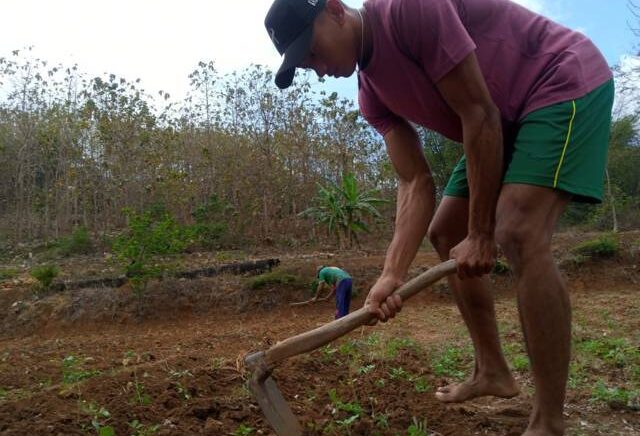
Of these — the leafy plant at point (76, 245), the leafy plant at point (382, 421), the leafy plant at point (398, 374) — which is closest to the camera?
the leafy plant at point (382, 421)

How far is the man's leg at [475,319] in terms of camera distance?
237cm

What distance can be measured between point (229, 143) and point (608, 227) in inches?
330

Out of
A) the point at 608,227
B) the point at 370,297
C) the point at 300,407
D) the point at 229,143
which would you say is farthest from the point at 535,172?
the point at 608,227

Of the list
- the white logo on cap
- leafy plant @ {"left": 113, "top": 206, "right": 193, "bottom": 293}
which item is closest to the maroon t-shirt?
the white logo on cap

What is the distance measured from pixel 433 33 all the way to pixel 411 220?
0.85 m

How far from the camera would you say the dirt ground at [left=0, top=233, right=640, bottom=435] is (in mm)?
2193

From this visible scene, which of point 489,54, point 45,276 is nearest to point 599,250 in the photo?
point 489,54

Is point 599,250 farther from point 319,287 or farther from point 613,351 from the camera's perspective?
point 613,351

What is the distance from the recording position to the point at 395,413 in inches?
90.7

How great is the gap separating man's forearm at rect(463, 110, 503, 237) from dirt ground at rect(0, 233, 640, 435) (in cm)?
81

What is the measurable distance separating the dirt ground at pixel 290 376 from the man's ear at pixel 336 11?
4.63 ft

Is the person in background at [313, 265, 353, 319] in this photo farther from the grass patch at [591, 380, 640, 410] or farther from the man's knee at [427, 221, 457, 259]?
the grass patch at [591, 380, 640, 410]

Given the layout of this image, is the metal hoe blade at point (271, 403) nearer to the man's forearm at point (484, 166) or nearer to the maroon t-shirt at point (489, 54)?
the man's forearm at point (484, 166)

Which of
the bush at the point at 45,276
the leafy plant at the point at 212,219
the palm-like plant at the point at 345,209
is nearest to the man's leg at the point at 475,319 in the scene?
the bush at the point at 45,276
